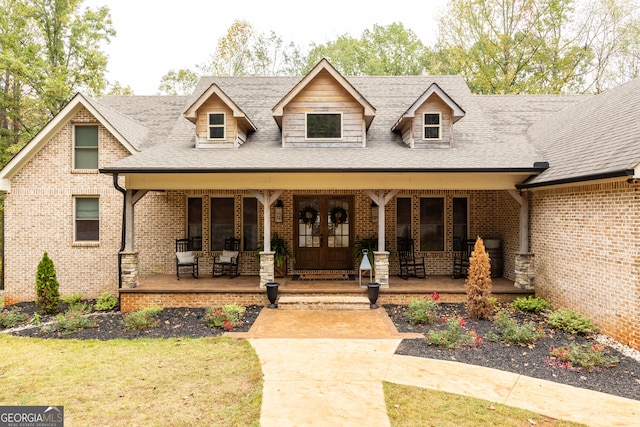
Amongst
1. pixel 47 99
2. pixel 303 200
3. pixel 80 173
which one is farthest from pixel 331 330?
pixel 47 99

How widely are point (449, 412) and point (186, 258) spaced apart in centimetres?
904

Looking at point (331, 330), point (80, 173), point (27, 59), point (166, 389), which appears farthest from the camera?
point (27, 59)

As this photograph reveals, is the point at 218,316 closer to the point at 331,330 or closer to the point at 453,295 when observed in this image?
the point at 331,330

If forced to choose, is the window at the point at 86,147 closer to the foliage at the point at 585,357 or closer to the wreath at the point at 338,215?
the wreath at the point at 338,215

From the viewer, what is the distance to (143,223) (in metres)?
12.3

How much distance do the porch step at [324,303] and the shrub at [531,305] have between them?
149 inches

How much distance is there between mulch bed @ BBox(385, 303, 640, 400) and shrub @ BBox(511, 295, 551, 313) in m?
0.85

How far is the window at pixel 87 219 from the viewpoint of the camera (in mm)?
11984

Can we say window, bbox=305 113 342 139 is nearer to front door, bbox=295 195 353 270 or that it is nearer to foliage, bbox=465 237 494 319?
front door, bbox=295 195 353 270

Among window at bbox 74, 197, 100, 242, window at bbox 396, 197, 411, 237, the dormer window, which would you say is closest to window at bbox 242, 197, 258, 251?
the dormer window

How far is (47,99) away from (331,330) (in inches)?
690

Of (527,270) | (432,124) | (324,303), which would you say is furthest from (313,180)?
(527,270)

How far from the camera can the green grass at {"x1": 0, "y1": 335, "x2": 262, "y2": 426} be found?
4.68 meters

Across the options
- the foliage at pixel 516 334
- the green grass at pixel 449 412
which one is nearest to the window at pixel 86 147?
the green grass at pixel 449 412
